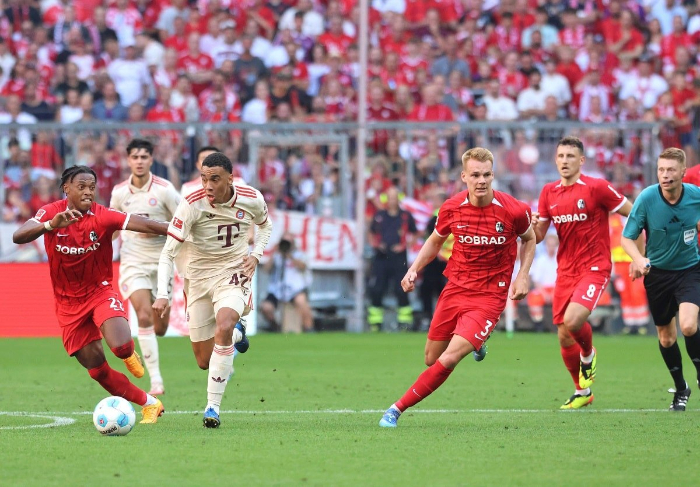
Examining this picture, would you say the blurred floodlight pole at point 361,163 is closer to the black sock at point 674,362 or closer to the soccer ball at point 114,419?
the black sock at point 674,362

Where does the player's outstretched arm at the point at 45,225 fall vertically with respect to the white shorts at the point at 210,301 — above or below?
above

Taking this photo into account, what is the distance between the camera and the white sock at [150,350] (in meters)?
12.5

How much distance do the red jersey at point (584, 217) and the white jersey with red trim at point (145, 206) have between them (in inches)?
158

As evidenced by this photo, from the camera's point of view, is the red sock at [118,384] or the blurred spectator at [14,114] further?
the blurred spectator at [14,114]

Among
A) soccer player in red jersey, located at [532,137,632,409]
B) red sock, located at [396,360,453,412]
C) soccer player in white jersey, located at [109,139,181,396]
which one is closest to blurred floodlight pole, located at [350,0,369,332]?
soccer player in white jersey, located at [109,139,181,396]

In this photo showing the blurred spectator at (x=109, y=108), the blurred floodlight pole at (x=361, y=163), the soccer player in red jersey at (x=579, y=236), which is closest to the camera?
the soccer player in red jersey at (x=579, y=236)

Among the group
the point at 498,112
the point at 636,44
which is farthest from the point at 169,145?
the point at 636,44

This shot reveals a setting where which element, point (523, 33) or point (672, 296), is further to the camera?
point (523, 33)

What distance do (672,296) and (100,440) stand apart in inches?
210

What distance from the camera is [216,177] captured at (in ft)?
30.9

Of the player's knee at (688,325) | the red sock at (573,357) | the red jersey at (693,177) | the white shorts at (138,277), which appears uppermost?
the red jersey at (693,177)

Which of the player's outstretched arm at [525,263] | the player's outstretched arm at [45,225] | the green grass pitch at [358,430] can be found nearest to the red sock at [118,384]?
the green grass pitch at [358,430]

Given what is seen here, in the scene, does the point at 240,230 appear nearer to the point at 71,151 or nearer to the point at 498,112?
the point at 71,151

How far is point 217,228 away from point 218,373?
4.19 feet
